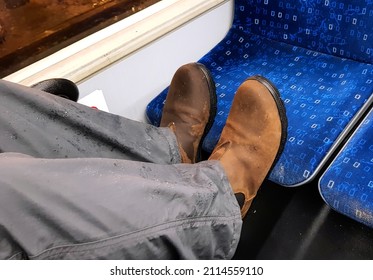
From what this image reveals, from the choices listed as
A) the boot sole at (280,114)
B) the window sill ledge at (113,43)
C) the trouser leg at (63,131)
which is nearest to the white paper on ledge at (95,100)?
the window sill ledge at (113,43)

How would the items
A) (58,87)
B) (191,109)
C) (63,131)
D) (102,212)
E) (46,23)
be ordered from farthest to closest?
(46,23) → (191,109) → (58,87) → (63,131) → (102,212)

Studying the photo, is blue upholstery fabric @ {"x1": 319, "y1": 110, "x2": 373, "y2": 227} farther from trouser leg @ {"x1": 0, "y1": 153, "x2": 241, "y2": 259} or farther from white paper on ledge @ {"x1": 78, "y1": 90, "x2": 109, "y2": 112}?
white paper on ledge @ {"x1": 78, "y1": 90, "x2": 109, "y2": 112}

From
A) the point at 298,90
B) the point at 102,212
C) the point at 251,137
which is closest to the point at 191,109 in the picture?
the point at 251,137

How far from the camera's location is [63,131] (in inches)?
26.4

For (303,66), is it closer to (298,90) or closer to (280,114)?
(298,90)

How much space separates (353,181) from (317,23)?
0.52 m

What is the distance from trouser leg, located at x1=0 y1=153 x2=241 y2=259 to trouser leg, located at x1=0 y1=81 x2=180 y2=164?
0.37 feet

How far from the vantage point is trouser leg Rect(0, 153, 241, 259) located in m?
0.46

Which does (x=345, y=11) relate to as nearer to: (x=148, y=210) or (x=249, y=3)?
(x=249, y=3)

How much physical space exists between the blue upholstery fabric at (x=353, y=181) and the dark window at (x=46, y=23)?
678mm

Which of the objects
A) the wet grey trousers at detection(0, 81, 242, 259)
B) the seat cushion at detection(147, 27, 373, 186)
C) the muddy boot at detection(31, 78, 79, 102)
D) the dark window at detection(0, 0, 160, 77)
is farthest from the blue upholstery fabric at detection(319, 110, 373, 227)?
the dark window at detection(0, 0, 160, 77)

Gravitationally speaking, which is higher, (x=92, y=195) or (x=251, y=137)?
(x=92, y=195)
